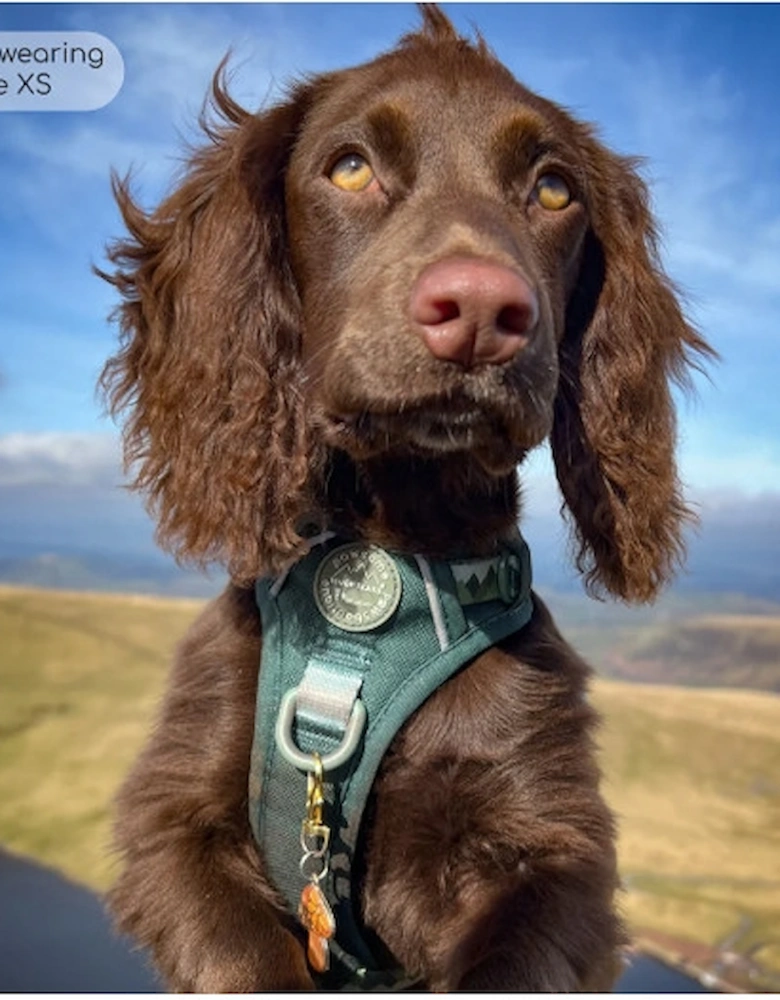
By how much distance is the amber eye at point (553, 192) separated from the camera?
1.73m

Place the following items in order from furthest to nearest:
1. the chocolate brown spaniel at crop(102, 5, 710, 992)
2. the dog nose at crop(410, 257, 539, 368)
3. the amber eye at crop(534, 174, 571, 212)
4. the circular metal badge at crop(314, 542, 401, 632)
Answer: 1. the amber eye at crop(534, 174, 571, 212)
2. the circular metal badge at crop(314, 542, 401, 632)
3. the chocolate brown spaniel at crop(102, 5, 710, 992)
4. the dog nose at crop(410, 257, 539, 368)

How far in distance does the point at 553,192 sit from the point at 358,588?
708mm

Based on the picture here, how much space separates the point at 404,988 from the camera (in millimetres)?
1632

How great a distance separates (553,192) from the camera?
175 cm

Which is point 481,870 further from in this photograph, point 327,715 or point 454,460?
point 454,460

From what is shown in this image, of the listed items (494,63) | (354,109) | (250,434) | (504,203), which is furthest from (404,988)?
(494,63)

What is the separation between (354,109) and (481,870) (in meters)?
1.16

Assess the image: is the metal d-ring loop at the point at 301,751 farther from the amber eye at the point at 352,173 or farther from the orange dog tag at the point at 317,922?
the amber eye at the point at 352,173

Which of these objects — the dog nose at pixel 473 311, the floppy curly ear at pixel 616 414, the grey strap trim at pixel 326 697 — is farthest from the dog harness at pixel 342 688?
the dog nose at pixel 473 311

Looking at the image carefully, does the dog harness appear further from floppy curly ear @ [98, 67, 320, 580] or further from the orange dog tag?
floppy curly ear @ [98, 67, 320, 580]

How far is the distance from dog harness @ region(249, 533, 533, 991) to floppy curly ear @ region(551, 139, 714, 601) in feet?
0.88

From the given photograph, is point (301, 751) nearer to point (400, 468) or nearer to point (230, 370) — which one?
point (400, 468)

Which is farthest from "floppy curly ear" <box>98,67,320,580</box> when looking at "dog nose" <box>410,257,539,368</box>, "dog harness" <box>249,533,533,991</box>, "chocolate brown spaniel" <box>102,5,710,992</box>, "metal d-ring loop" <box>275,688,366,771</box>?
"dog nose" <box>410,257,539,368</box>

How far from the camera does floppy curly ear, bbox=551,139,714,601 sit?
1849 mm
